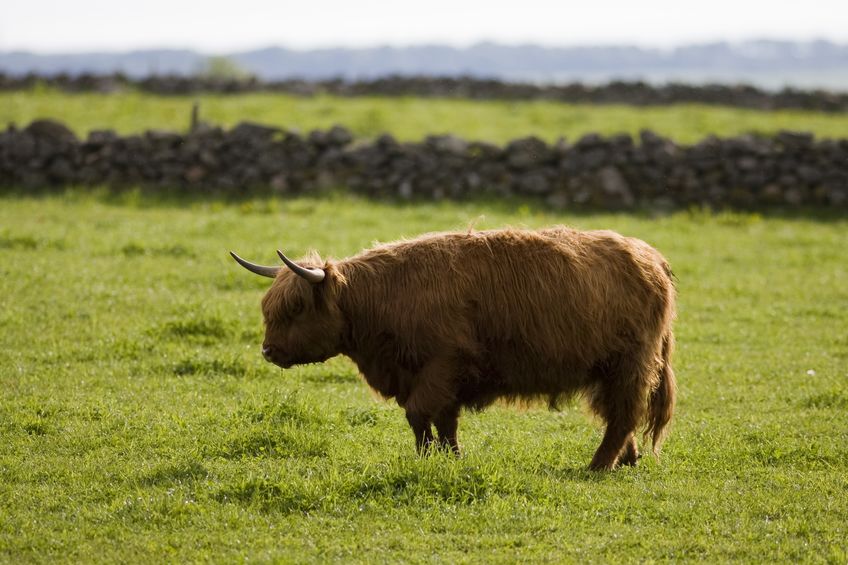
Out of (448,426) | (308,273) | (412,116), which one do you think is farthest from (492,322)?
(412,116)

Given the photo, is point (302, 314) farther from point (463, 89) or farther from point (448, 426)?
point (463, 89)

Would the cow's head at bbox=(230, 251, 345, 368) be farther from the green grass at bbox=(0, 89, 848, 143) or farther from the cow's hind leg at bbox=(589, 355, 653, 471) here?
the green grass at bbox=(0, 89, 848, 143)

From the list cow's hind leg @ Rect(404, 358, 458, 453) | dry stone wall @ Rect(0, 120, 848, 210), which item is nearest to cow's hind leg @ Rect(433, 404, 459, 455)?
cow's hind leg @ Rect(404, 358, 458, 453)

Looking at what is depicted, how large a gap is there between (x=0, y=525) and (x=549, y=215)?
14.3m

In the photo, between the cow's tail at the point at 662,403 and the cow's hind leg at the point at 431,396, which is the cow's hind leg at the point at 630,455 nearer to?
the cow's tail at the point at 662,403

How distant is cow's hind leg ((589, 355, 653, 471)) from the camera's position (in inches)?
293

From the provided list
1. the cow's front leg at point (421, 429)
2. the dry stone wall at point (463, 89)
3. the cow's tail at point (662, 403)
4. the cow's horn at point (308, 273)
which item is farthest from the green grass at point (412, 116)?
the cow's front leg at point (421, 429)

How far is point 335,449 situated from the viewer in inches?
310

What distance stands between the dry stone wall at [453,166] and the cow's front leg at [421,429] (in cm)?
1331

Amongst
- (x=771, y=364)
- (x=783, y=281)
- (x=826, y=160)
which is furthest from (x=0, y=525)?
(x=826, y=160)

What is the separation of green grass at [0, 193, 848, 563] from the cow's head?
0.72 meters

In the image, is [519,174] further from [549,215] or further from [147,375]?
[147,375]

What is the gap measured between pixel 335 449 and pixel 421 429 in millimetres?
812

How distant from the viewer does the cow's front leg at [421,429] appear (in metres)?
7.36
